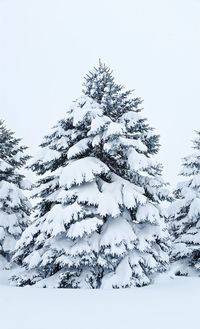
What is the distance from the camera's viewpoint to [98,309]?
770 centimetres

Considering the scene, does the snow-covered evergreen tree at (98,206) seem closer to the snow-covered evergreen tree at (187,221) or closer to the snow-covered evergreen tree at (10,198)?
the snow-covered evergreen tree at (10,198)

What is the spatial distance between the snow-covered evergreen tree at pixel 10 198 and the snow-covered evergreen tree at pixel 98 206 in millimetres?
4217

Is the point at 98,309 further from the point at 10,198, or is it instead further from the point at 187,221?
the point at 187,221

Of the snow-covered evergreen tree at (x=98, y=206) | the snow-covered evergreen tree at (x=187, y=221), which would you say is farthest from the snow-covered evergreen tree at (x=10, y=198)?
the snow-covered evergreen tree at (x=187, y=221)

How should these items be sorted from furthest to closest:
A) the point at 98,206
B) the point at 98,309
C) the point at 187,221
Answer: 1. the point at 187,221
2. the point at 98,206
3. the point at 98,309

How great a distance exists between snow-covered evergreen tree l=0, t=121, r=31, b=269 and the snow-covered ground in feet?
28.6

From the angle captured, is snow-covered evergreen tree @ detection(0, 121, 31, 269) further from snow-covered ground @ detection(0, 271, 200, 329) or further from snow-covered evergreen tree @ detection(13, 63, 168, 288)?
snow-covered ground @ detection(0, 271, 200, 329)

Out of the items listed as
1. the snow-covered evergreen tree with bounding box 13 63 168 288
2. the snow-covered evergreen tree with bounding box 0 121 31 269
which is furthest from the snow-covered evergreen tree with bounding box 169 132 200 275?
the snow-covered evergreen tree with bounding box 0 121 31 269

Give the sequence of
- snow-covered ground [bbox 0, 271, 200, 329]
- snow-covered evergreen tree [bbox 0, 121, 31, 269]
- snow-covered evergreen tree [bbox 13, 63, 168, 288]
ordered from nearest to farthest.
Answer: snow-covered ground [bbox 0, 271, 200, 329] < snow-covered evergreen tree [bbox 13, 63, 168, 288] < snow-covered evergreen tree [bbox 0, 121, 31, 269]

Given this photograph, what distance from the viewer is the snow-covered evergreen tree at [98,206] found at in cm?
1206

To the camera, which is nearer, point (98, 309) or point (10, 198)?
point (98, 309)

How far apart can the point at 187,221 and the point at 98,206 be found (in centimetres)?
936

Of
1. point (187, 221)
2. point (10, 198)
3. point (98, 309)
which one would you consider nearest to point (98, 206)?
point (98, 309)

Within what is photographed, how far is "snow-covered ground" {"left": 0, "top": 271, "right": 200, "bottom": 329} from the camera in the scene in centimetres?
652
